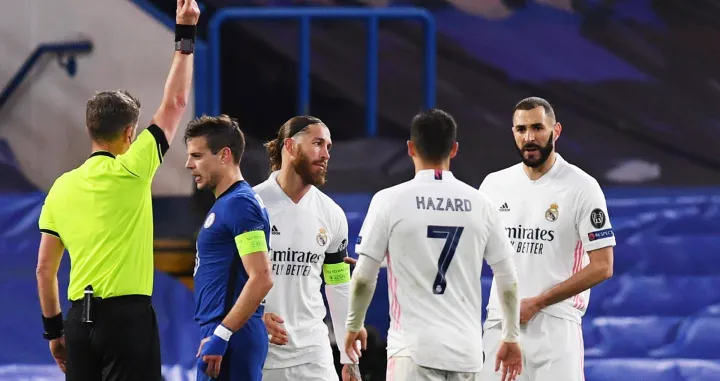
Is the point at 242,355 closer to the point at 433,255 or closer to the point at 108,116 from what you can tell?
the point at 433,255

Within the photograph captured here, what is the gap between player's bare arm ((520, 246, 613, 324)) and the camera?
4.77 metres

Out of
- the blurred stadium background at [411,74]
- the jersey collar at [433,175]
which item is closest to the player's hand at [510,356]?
the jersey collar at [433,175]

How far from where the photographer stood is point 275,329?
471cm

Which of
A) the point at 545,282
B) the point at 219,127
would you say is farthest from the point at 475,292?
the point at 219,127

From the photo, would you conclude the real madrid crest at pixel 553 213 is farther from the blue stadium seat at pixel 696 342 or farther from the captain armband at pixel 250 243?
the blue stadium seat at pixel 696 342

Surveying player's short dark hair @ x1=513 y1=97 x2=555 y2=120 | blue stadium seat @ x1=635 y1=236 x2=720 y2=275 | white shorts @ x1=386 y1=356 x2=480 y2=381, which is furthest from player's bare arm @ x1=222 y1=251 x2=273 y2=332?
blue stadium seat @ x1=635 y1=236 x2=720 y2=275

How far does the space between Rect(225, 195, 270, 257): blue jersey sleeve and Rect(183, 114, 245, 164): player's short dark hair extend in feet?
0.84

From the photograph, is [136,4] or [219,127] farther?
[136,4]

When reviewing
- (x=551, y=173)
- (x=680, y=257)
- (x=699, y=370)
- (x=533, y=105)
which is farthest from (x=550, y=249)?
(x=680, y=257)

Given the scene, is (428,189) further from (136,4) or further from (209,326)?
(136,4)

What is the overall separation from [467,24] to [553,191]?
487 cm

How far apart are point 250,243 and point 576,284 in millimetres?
1585

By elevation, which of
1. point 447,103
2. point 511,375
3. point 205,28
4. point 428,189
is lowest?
point 511,375

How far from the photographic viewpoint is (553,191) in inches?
195
